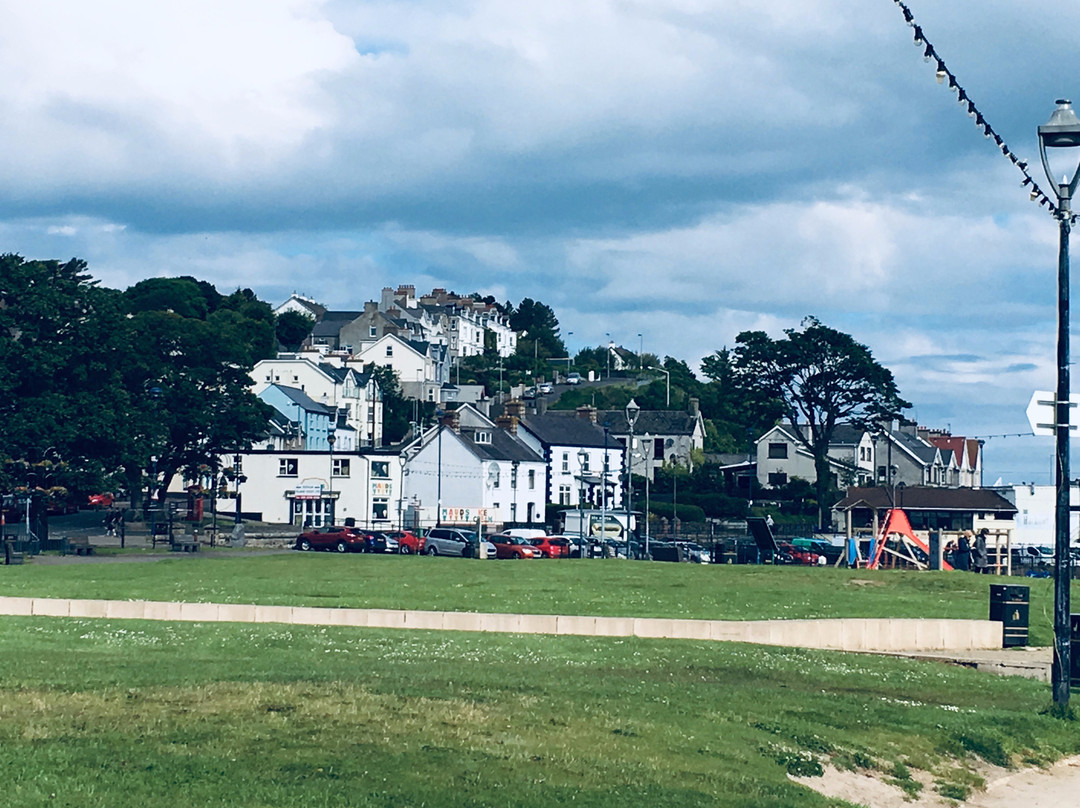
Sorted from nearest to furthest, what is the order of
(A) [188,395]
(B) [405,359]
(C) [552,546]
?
(C) [552,546]
(A) [188,395]
(B) [405,359]

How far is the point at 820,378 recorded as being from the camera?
348 ft

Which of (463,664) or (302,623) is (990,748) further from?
(302,623)

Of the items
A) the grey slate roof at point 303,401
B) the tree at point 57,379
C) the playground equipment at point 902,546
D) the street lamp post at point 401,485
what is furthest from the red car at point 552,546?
the grey slate roof at point 303,401

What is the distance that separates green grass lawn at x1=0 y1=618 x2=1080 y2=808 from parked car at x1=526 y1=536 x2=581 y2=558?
151 ft

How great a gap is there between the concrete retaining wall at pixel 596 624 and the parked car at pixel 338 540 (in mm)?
40030

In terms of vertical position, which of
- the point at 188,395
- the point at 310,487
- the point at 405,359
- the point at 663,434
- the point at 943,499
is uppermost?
the point at 405,359

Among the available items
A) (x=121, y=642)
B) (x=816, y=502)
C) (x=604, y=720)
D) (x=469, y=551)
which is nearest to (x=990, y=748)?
(x=604, y=720)

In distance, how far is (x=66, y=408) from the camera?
68.1 metres

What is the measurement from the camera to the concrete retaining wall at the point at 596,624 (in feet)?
102

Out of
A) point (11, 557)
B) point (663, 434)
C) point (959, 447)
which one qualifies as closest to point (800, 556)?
point (11, 557)

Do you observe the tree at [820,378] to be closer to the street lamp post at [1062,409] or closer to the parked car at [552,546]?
the parked car at [552,546]

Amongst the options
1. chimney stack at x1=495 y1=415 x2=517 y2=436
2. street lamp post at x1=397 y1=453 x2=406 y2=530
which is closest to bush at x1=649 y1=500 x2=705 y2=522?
chimney stack at x1=495 y1=415 x2=517 y2=436

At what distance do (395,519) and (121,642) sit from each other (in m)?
81.8

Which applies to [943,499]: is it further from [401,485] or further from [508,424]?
[401,485]
